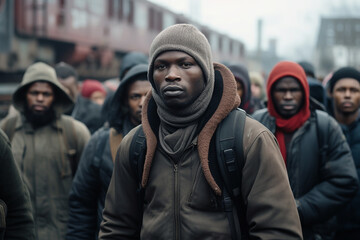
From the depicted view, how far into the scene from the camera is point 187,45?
2074 millimetres

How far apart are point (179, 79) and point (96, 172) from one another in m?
1.44

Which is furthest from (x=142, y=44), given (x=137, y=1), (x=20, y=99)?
(x=20, y=99)

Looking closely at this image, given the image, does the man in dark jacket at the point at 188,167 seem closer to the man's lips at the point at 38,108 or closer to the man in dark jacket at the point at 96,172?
the man in dark jacket at the point at 96,172

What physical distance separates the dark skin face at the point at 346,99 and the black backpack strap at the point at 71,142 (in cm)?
256

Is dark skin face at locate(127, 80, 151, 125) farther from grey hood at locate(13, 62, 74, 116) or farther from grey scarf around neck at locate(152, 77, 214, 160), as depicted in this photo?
grey scarf around neck at locate(152, 77, 214, 160)

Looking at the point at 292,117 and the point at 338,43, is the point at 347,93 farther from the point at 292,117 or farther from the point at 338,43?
the point at 338,43

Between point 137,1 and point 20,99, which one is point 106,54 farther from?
point 20,99

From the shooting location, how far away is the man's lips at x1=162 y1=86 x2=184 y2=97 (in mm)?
2016

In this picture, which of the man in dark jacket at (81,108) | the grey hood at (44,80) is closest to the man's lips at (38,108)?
the grey hood at (44,80)

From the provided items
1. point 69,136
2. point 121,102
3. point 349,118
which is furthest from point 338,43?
point 121,102

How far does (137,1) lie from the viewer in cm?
2039

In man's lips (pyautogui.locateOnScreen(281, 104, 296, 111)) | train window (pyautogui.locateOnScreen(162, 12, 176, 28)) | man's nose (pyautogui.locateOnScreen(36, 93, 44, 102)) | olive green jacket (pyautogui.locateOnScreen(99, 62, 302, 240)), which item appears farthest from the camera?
train window (pyautogui.locateOnScreen(162, 12, 176, 28))

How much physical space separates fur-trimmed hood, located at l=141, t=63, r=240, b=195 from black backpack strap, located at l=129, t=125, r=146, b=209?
6 centimetres

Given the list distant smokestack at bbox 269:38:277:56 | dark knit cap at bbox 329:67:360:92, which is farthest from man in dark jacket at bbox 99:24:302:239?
distant smokestack at bbox 269:38:277:56
